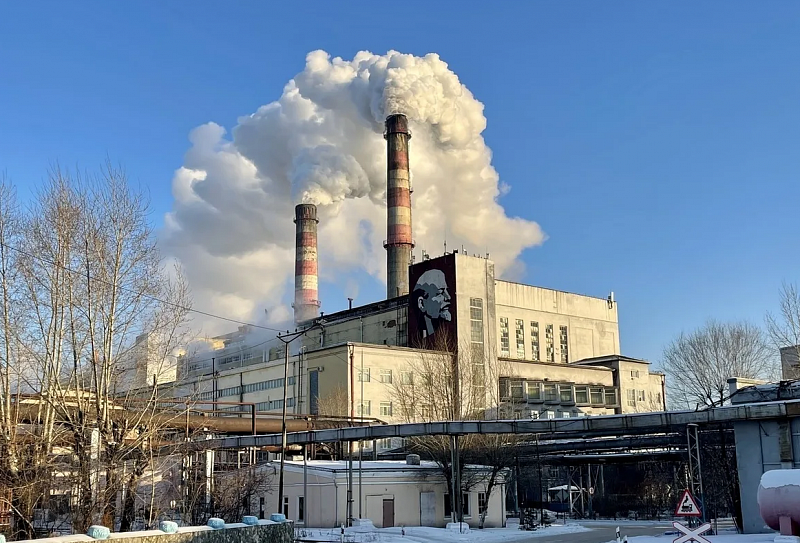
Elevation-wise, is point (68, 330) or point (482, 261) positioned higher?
point (482, 261)

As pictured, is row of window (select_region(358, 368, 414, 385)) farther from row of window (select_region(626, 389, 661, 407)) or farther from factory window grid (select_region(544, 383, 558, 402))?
row of window (select_region(626, 389, 661, 407))

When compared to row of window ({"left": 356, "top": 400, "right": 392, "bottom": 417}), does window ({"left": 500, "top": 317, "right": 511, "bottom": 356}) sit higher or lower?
higher

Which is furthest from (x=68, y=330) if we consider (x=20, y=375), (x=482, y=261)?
(x=482, y=261)

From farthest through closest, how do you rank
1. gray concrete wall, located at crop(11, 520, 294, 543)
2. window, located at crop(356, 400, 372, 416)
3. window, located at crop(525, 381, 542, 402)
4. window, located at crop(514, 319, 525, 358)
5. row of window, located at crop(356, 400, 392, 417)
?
window, located at crop(514, 319, 525, 358) → window, located at crop(525, 381, 542, 402) → row of window, located at crop(356, 400, 392, 417) → window, located at crop(356, 400, 372, 416) → gray concrete wall, located at crop(11, 520, 294, 543)

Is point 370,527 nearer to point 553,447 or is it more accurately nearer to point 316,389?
point 553,447

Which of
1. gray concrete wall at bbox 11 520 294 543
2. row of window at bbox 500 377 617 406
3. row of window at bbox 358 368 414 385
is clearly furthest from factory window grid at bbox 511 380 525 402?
gray concrete wall at bbox 11 520 294 543

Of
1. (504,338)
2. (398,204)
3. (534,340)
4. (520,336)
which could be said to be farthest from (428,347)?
(398,204)

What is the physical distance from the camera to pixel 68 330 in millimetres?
23047

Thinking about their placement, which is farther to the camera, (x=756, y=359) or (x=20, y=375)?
(x=756, y=359)

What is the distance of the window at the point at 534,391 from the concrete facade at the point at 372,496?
32.7 m

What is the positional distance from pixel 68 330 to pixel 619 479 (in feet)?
159

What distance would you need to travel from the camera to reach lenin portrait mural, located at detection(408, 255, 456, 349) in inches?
2749

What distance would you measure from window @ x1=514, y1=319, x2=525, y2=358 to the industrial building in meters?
0.11

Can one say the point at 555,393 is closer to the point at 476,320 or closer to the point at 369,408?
the point at 476,320
